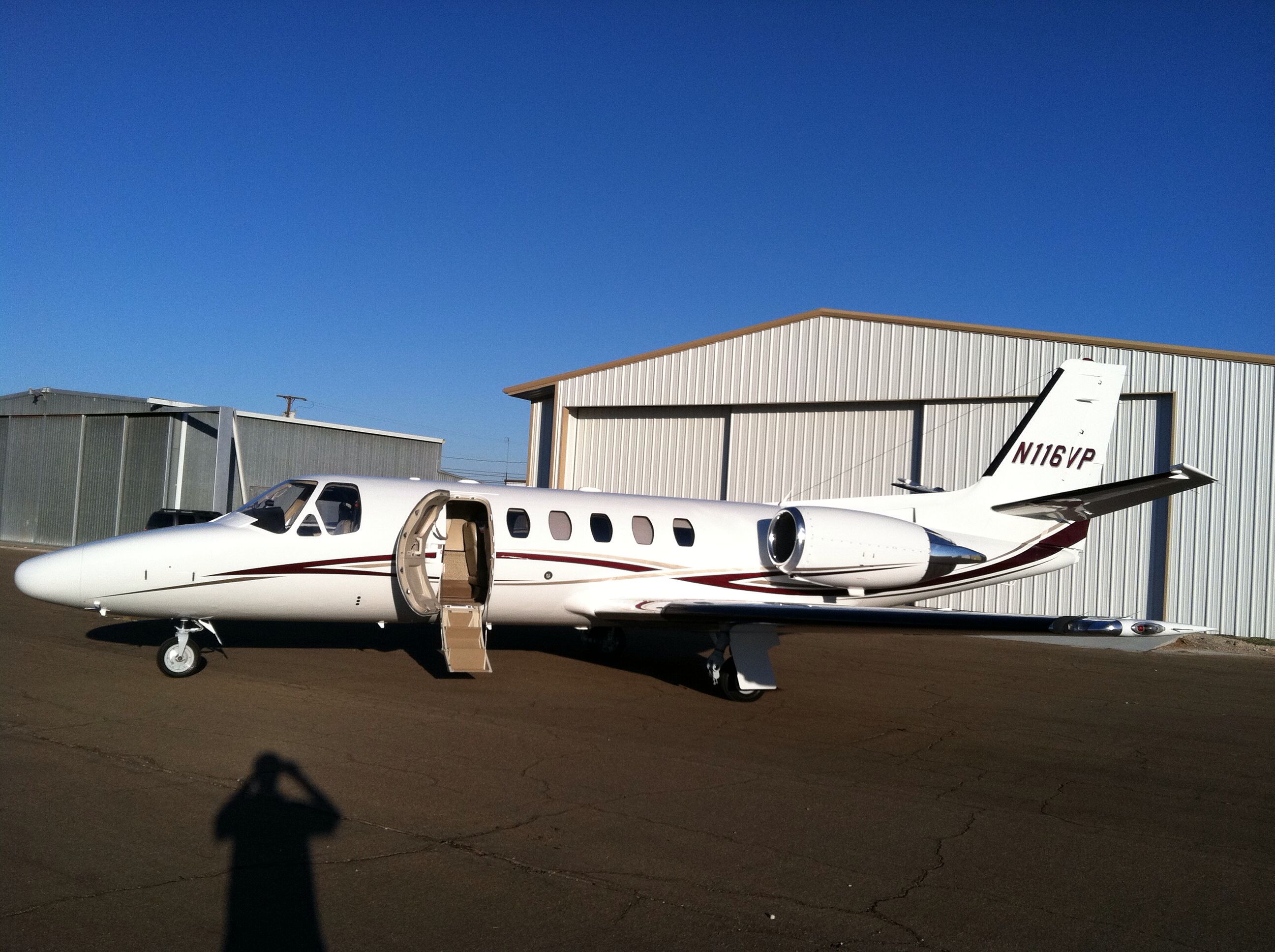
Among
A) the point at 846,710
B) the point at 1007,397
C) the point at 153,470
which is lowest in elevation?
the point at 846,710

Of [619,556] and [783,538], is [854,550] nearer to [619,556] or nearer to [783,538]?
[783,538]

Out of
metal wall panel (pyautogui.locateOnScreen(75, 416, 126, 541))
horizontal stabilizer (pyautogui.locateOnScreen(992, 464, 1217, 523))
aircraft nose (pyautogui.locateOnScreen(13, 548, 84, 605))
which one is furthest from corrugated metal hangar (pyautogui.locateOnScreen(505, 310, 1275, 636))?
aircraft nose (pyautogui.locateOnScreen(13, 548, 84, 605))

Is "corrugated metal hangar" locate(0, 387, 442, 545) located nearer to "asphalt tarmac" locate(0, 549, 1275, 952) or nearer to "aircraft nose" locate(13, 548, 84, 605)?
"aircraft nose" locate(13, 548, 84, 605)

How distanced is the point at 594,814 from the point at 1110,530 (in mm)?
17531

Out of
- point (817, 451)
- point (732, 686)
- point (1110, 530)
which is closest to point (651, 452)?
point (817, 451)

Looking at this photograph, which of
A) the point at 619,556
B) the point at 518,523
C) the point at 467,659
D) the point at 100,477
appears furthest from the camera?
the point at 100,477

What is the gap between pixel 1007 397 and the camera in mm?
21328

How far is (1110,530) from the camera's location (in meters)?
20.6

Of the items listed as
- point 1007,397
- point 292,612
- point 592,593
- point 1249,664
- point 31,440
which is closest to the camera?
point 292,612

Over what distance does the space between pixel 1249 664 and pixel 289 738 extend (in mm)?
17138

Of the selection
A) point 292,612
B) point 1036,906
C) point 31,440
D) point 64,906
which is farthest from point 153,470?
point 1036,906

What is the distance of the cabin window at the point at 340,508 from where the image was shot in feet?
38.2

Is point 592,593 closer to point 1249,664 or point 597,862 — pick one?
point 597,862

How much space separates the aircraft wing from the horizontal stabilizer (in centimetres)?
185
